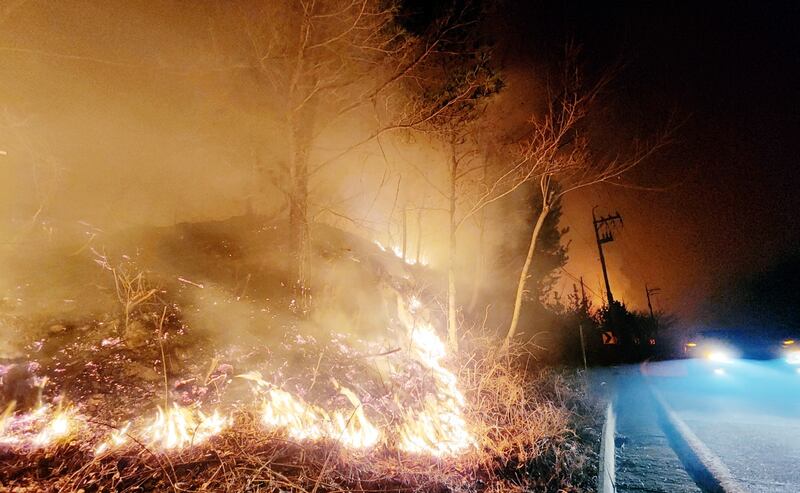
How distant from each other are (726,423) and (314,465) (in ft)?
26.3

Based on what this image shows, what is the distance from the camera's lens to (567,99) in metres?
9.56

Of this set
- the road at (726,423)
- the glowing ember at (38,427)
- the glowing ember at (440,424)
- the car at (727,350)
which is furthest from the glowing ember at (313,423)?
the car at (727,350)

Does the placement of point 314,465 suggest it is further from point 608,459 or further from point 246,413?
point 608,459

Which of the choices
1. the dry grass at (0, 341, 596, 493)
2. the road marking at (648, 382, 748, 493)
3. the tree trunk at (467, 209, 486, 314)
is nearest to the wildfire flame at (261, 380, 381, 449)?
the dry grass at (0, 341, 596, 493)

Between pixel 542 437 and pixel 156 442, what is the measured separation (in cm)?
544

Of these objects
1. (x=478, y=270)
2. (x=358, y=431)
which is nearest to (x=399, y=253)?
(x=478, y=270)

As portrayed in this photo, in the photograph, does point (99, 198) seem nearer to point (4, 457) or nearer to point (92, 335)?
point (92, 335)

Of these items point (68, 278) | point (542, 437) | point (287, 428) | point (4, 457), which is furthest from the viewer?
point (68, 278)

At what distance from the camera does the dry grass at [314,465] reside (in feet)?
13.1

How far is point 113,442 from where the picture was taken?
14.9ft

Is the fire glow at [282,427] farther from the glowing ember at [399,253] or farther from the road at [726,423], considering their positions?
the glowing ember at [399,253]

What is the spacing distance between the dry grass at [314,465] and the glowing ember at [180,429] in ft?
0.64

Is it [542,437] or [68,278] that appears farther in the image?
[68,278]

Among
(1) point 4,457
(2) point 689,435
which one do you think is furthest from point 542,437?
(1) point 4,457
